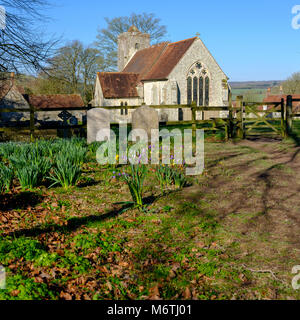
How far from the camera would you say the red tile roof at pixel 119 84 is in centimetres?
3766

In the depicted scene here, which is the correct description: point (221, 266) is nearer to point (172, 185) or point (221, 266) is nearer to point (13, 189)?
point (172, 185)

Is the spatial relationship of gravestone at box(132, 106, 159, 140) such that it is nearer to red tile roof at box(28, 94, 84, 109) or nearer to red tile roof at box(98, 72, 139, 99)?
red tile roof at box(98, 72, 139, 99)

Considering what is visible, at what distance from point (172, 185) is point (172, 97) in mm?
25935

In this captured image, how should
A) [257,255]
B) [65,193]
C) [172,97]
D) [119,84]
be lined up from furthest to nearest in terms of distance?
[119,84]
[172,97]
[65,193]
[257,255]

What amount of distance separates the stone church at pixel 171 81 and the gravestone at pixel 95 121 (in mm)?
19010

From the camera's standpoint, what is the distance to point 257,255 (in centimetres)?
394

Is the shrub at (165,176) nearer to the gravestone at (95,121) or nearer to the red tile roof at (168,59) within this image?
the gravestone at (95,121)

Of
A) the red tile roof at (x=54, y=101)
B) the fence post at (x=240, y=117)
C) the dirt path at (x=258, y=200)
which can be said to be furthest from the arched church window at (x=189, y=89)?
the dirt path at (x=258, y=200)

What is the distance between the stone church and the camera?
3198 centimetres

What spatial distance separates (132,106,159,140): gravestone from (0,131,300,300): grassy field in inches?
167

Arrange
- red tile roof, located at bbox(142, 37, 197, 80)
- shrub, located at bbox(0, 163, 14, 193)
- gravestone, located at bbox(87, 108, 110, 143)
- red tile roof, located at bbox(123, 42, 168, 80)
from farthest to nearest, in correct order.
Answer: red tile roof, located at bbox(123, 42, 168, 80), red tile roof, located at bbox(142, 37, 197, 80), gravestone, located at bbox(87, 108, 110, 143), shrub, located at bbox(0, 163, 14, 193)

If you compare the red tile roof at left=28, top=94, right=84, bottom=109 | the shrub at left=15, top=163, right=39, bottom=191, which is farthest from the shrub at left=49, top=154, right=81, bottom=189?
the red tile roof at left=28, top=94, right=84, bottom=109

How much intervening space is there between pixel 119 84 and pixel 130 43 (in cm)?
870

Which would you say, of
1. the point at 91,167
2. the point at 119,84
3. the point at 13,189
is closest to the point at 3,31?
the point at 91,167
